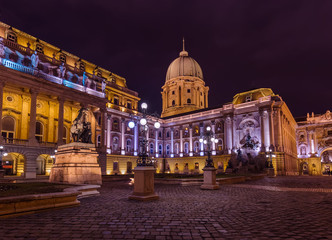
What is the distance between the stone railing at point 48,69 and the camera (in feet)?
121

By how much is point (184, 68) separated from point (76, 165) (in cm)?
7231

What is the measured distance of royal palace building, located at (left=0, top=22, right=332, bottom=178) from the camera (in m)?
37.2

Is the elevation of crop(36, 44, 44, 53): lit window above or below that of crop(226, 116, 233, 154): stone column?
above

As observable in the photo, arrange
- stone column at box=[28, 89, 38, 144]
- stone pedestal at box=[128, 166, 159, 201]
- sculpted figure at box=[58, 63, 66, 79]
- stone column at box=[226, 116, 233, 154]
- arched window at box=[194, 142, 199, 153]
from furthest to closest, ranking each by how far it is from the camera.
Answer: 1. arched window at box=[194, 142, 199, 153]
2. stone column at box=[226, 116, 233, 154]
3. sculpted figure at box=[58, 63, 66, 79]
4. stone column at box=[28, 89, 38, 144]
5. stone pedestal at box=[128, 166, 159, 201]

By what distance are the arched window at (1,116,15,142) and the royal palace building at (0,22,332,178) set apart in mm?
135

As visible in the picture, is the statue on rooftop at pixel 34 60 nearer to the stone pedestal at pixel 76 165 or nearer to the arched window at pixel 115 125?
A: the arched window at pixel 115 125

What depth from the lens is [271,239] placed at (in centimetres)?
525

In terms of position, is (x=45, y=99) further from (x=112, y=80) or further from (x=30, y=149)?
(x=112, y=80)

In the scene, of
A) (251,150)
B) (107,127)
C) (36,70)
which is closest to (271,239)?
(36,70)

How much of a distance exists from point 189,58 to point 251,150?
4836 cm

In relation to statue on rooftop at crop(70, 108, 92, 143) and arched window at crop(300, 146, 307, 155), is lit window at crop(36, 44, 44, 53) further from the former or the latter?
arched window at crop(300, 146, 307, 155)

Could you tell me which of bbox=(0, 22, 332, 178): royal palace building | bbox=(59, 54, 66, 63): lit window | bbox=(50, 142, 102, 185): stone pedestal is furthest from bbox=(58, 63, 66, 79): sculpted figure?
bbox=(50, 142, 102, 185): stone pedestal

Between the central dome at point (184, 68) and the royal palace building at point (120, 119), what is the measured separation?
35 cm

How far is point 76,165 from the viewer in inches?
659
